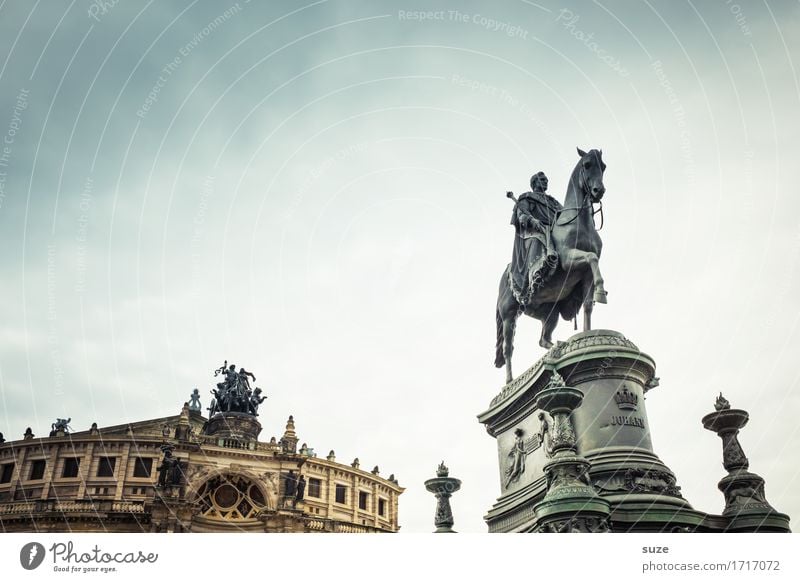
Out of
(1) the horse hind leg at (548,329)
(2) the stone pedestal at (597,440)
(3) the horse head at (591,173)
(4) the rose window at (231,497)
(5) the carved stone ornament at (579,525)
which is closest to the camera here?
(5) the carved stone ornament at (579,525)

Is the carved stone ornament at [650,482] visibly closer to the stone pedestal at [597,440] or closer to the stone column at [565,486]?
the stone pedestal at [597,440]

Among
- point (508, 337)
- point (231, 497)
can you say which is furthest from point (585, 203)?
point (231, 497)

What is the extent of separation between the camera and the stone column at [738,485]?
12.1 metres

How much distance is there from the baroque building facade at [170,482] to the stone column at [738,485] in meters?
43.9

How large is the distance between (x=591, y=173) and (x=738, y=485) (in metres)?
7.22

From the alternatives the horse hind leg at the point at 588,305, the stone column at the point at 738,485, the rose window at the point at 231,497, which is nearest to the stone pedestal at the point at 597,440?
the horse hind leg at the point at 588,305

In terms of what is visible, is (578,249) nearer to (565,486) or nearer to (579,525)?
(565,486)

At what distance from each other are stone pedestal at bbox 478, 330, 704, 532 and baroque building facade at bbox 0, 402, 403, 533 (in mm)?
41760

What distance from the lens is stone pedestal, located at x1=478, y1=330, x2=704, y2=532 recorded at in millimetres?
10672

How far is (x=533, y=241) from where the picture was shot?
14703 mm
